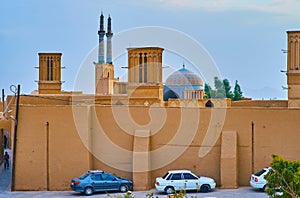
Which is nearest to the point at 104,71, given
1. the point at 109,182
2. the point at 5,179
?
the point at 5,179

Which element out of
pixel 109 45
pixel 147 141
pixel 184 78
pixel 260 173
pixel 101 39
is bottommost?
pixel 260 173

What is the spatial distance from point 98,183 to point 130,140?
2.39m

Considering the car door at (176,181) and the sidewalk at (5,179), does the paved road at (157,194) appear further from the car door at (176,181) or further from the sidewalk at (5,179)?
the car door at (176,181)

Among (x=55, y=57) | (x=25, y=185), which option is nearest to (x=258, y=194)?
(x=25, y=185)

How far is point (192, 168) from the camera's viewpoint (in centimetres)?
2241

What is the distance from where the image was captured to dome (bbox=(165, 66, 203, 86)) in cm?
5397

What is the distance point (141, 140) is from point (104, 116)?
1.61 metres

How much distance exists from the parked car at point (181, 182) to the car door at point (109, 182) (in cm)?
140

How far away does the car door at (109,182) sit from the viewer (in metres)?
21.0

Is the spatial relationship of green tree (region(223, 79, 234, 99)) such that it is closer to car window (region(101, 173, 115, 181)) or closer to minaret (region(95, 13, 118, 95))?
minaret (region(95, 13, 118, 95))

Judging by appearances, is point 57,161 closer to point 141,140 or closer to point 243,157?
point 141,140

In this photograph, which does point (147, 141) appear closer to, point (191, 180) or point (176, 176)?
point (176, 176)

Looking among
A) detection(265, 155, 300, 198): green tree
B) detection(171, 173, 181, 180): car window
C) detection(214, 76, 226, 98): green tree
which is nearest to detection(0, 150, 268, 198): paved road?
detection(171, 173, 181, 180): car window

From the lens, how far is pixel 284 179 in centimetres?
1397
